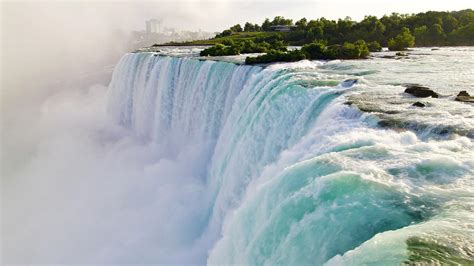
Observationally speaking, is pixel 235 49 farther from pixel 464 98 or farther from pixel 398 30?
pixel 464 98

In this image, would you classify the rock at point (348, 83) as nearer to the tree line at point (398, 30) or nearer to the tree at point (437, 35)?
the tree line at point (398, 30)

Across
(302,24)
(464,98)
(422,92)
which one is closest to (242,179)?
(422,92)

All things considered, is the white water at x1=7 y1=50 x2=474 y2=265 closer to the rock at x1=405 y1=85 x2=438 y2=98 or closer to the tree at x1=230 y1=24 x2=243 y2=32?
the rock at x1=405 y1=85 x2=438 y2=98

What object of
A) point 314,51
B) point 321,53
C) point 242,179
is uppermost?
point 314,51

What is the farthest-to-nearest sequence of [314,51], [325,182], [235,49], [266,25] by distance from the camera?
[266,25], [235,49], [314,51], [325,182]

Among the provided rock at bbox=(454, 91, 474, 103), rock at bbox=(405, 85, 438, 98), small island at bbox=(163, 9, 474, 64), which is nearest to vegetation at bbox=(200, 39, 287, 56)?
small island at bbox=(163, 9, 474, 64)

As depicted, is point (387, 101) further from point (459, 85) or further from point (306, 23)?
point (306, 23)

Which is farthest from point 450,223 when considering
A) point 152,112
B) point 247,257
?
point 152,112

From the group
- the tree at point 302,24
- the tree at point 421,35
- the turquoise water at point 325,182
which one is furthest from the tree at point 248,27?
the turquoise water at point 325,182
